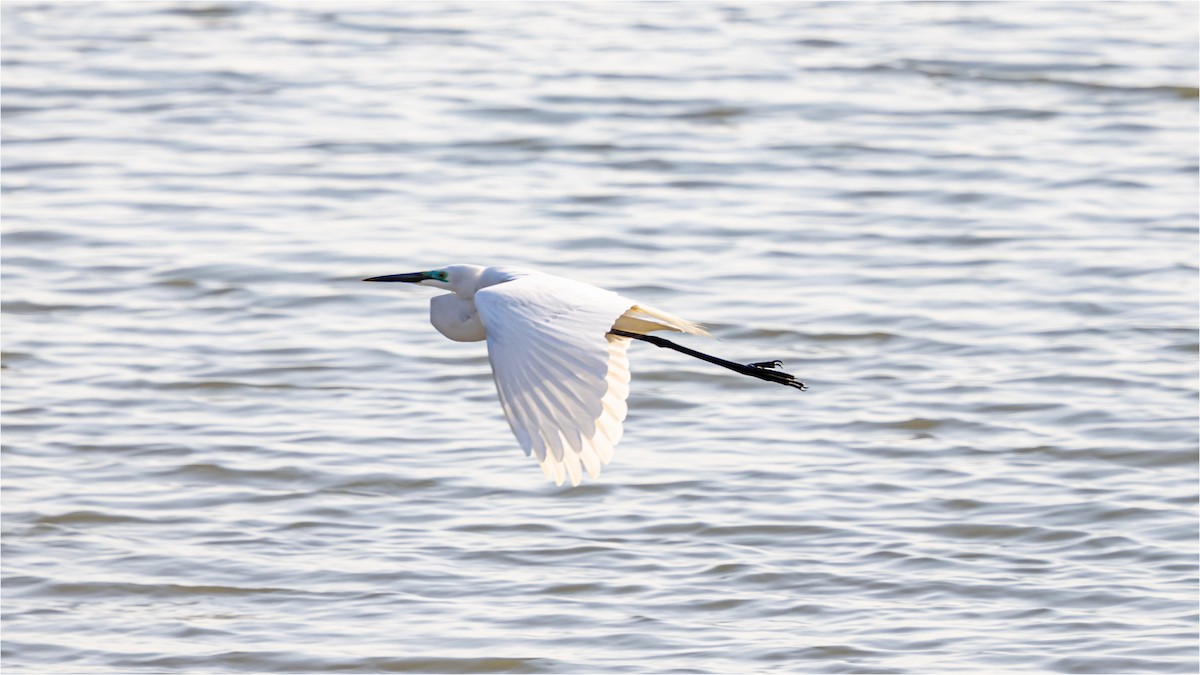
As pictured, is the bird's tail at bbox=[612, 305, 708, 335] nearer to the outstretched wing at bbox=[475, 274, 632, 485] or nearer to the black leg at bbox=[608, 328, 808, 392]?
the black leg at bbox=[608, 328, 808, 392]

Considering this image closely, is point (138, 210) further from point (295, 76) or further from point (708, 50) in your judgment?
point (708, 50)

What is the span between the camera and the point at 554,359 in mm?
3637

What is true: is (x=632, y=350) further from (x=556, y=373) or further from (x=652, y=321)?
(x=556, y=373)

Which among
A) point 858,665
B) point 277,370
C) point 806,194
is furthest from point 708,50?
point 858,665

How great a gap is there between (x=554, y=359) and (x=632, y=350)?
3592 mm

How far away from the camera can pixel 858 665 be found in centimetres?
497

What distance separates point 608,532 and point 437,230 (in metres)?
3.03

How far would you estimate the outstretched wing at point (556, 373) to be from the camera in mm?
3492

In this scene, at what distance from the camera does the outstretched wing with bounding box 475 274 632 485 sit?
349 cm

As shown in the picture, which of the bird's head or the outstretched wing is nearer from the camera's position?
the outstretched wing

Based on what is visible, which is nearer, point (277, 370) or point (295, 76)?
point (277, 370)

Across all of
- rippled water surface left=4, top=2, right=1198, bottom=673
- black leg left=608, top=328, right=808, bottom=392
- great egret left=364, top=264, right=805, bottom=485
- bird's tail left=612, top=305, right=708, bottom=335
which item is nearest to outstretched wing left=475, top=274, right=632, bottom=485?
great egret left=364, top=264, right=805, bottom=485

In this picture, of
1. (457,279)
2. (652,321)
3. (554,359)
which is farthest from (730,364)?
(554,359)

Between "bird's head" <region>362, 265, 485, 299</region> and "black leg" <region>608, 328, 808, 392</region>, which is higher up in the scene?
"bird's head" <region>362, 265, 485, 299</region>
